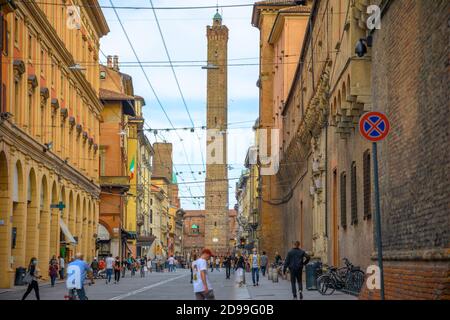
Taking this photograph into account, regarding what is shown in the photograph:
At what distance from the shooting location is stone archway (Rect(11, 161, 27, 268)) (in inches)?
1590

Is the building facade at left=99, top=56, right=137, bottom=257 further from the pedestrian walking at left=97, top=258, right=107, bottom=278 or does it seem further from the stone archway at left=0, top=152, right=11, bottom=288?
the stone archway at left=0, top=152, right=11, bottom=288

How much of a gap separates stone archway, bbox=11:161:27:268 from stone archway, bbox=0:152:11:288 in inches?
66.8

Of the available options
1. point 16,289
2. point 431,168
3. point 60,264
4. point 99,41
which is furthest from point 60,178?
point 431,168

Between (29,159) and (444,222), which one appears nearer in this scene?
(444,222)

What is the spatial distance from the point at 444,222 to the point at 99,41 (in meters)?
55.0

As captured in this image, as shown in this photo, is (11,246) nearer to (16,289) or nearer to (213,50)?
(16,289)

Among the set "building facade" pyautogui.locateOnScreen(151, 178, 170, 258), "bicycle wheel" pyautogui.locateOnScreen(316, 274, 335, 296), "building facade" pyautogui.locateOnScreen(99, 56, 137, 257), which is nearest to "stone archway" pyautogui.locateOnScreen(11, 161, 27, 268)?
"bicycle wheel" pyautogui.locateOnScreen(316, 274, 335, 296)

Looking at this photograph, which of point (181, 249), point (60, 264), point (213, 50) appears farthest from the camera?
point (181, 249)

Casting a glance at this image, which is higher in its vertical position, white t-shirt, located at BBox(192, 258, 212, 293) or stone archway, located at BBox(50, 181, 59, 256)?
stone archway, located at BBox(50, 181, 59, 256)

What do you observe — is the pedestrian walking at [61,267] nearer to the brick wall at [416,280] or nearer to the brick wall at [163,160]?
the brick wall at [416,280]

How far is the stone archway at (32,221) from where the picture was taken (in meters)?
43.8

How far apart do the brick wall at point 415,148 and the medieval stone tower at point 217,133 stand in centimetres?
10114

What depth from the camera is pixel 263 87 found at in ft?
260

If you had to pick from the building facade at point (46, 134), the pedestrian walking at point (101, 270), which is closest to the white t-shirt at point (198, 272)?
the building facade at point (46, 134)
